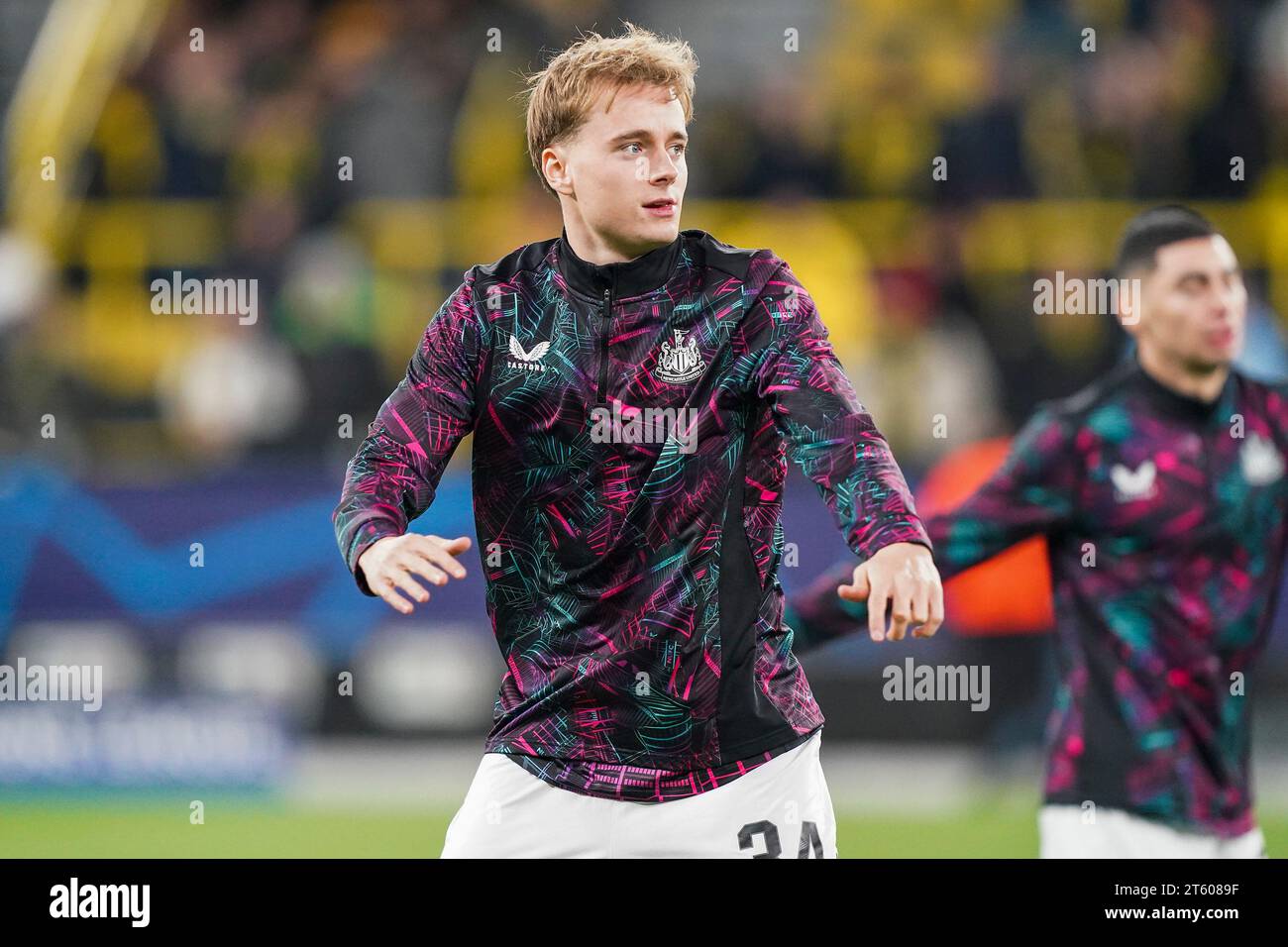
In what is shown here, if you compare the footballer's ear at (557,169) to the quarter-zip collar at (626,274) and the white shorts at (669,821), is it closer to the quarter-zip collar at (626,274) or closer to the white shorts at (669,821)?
the quarter-zip collar at (626,274)

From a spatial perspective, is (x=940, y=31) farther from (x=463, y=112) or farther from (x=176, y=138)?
(x=176, y=138)

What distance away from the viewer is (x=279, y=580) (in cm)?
853

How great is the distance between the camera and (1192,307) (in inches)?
197

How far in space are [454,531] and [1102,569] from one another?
4154 mm

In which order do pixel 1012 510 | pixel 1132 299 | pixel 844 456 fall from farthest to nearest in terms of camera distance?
pixel 1132 299 < pixel 1012 510 < pixel 844 456

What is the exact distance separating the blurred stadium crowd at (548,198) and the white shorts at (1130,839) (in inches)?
167

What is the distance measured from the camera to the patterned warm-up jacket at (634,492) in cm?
345

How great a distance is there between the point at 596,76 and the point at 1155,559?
87.2 inches

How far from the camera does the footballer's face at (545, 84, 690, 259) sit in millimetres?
3543
